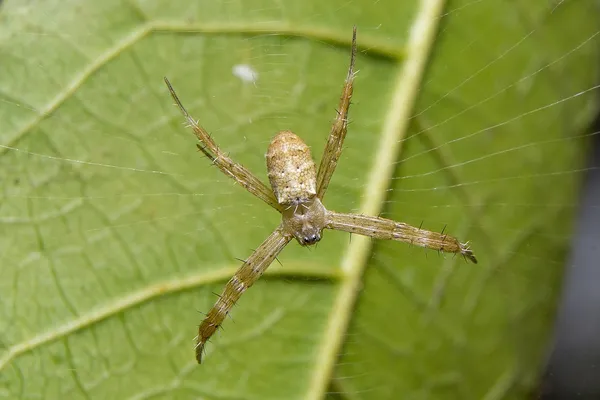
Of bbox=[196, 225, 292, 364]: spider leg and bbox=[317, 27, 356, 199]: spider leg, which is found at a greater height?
bbox=[317, 27, 356, 199]: spider leg

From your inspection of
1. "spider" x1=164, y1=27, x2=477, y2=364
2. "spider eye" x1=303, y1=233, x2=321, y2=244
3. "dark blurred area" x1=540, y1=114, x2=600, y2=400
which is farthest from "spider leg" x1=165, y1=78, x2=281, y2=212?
"dark blurred area" x1=540, y1=114, x2=600, y2=400

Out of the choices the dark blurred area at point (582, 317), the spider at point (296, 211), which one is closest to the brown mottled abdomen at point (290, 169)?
the spider at point (296, 211)

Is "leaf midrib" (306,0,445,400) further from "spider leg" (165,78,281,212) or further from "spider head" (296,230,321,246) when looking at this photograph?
"spider leg" (165,78,281,212)

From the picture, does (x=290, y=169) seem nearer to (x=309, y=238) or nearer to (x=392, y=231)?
(x=309, y=238)

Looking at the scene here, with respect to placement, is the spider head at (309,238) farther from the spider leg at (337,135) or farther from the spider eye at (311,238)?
the spider leg at (337,135)

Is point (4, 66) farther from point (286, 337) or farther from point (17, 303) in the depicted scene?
point (286, 337)

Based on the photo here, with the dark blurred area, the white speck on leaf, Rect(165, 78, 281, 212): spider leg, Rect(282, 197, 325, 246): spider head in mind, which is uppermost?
the dark blurred area

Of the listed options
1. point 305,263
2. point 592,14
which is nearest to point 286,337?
point 305,263

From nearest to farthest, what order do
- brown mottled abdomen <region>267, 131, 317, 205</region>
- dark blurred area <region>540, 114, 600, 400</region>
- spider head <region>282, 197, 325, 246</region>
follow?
brown mottled abdomen <region>267, 131, 317, 205</region> → spider head <region>282, 197, 325, 246</region> → dark blurred area <region>540, 114, 600, 400</region>
